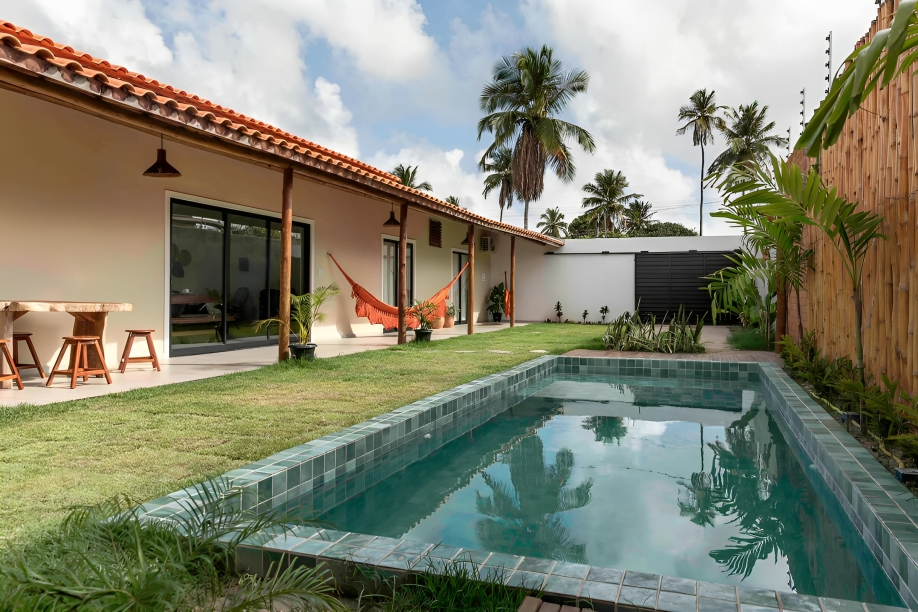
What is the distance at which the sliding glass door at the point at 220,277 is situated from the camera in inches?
280

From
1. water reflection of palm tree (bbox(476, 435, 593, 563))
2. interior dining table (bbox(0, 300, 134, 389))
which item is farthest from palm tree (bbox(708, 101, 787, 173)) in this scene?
water reflection of palm tree (bbox(476, 435, 593, 563))

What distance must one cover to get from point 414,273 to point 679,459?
30.5ft

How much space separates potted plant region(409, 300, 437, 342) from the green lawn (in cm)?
272

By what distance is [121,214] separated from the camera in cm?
630

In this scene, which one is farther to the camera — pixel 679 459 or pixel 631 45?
pixel 631 45

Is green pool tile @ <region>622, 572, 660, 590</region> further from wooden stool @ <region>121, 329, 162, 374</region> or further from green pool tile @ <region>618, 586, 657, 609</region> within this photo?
wooden stool @ <region>121, 329, 162, 374</region>

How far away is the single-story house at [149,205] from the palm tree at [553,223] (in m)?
32.7

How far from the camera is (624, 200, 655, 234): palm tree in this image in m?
39.6

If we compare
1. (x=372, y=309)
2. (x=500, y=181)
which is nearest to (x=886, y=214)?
(x=372, y=309)

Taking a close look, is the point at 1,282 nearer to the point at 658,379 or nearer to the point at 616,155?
the point at 658,379

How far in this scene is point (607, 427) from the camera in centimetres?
474

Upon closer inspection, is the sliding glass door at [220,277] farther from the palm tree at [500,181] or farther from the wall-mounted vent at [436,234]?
the palm tree at [500,181]

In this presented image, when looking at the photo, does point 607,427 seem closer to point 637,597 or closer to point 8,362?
point 637,597

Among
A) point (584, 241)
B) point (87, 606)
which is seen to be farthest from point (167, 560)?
point (584, 241)
